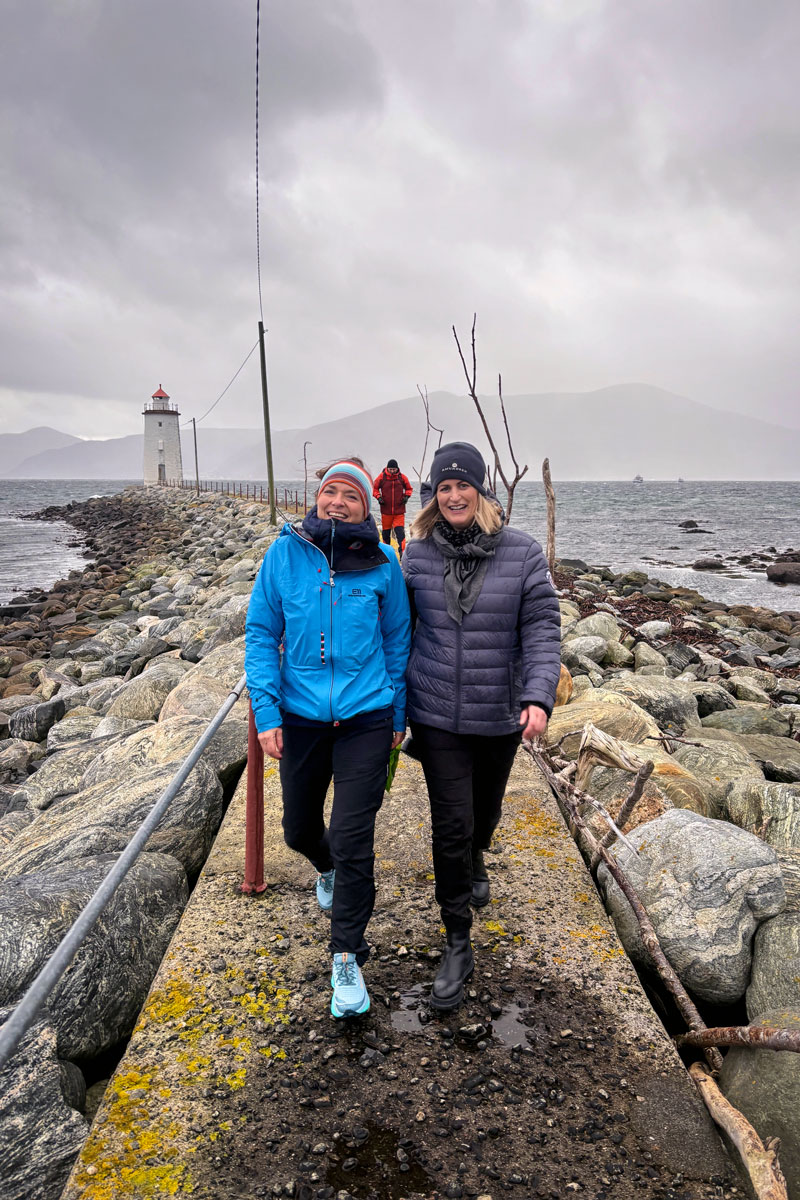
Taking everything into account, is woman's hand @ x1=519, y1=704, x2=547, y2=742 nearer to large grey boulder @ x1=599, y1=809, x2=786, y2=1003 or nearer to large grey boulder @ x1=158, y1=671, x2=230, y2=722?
large grey boulder @ x1=599, y1=809, x2=786, y2=1003

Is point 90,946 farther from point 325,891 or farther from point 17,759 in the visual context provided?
point 17,759

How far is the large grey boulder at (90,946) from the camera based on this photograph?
2.63 metres

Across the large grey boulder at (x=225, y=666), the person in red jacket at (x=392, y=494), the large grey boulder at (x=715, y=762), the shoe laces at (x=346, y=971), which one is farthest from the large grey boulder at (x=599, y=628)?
the shoe laces at (x=346, y=971)

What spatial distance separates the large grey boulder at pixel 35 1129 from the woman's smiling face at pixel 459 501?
2.22 m

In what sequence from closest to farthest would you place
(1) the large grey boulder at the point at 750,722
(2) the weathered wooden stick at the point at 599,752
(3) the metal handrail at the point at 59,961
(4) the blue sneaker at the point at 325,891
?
(3) the metal handrail at the point at 59,961 < (4) the blue sneaker at the point at 325,891 < (2) the weathered wooden stick at the point at 599,752 < (1) the large grey boulder at the point at 750,722

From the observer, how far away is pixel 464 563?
108 inches

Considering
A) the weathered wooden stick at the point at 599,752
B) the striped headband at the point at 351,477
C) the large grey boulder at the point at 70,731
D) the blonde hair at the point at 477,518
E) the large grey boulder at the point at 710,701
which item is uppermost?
the striped headband at the point at 351,477

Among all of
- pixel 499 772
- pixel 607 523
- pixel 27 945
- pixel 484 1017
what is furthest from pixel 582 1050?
pixel 607 523

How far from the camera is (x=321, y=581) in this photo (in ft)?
8.68

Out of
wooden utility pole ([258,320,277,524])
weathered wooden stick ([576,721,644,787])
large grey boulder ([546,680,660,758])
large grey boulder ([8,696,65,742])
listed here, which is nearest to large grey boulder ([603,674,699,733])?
large grey boulder ([546,680,660,758])

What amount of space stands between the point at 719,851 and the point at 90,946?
258 centimetres

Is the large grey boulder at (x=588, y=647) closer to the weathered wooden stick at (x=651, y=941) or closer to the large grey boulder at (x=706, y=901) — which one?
the weathered wooden stick at (x=651, y=941)

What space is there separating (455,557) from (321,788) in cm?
102

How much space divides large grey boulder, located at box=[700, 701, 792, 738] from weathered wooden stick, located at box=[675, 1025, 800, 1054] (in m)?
5.32
